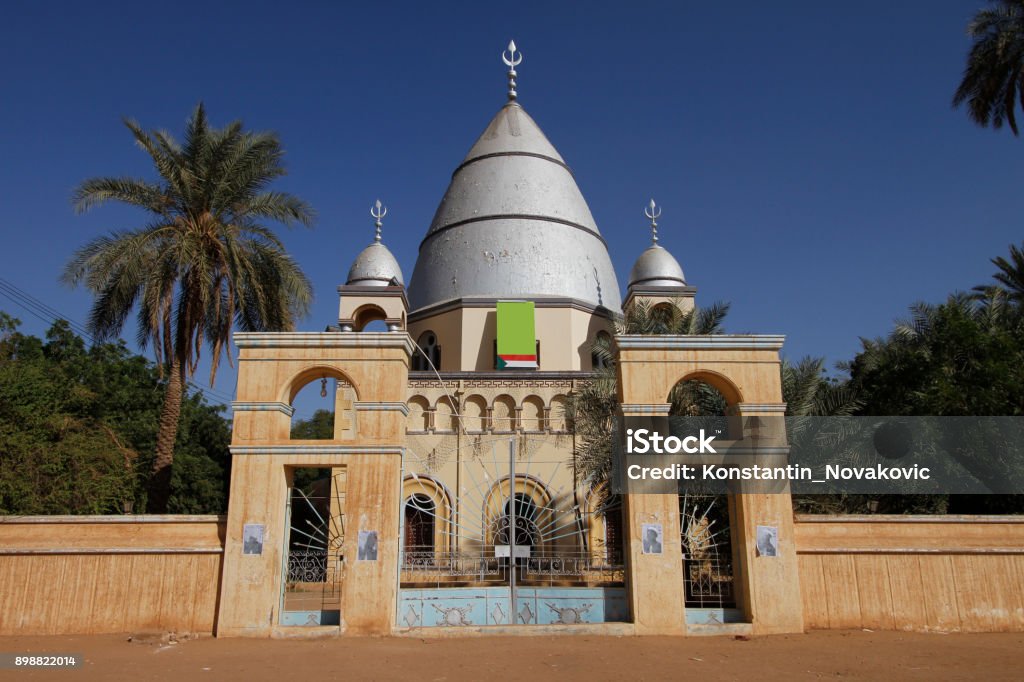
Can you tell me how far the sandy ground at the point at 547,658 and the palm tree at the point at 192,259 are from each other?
5605 mm

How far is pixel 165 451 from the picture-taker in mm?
13789

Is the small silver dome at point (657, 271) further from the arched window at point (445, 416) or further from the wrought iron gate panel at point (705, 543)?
the wrought iron gate panel at point (705, 543)

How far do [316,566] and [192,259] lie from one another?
252 inches

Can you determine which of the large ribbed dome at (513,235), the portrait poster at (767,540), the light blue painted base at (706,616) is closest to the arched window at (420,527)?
the large ribbed dome at (513,235)

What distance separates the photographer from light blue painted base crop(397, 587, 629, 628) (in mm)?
9961

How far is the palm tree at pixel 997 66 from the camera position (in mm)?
16406

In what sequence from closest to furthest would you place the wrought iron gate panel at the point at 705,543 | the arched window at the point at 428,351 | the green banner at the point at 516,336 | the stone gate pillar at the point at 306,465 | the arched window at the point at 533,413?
the stone gate pillar at the point at 306,465 < the wrought iron gate panel at the point at 705,543 < the arched window at the point at 533,413 < the green banner at the point at 516,336 < the arched window at the point at 428,351

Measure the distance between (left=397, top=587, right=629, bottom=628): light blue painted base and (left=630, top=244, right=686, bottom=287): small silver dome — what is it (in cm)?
1388

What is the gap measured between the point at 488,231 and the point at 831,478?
1363 cm

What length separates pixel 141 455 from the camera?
82.1 ft

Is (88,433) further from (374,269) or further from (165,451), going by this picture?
(374,269)

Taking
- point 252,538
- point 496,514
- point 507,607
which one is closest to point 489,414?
point 496,514

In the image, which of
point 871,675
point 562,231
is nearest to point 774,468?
point 871,675

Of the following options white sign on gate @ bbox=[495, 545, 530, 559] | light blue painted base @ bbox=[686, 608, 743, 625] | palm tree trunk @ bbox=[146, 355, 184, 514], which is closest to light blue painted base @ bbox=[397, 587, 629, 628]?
white sign on gate @ bbox=[495, 545, 530, 559]
